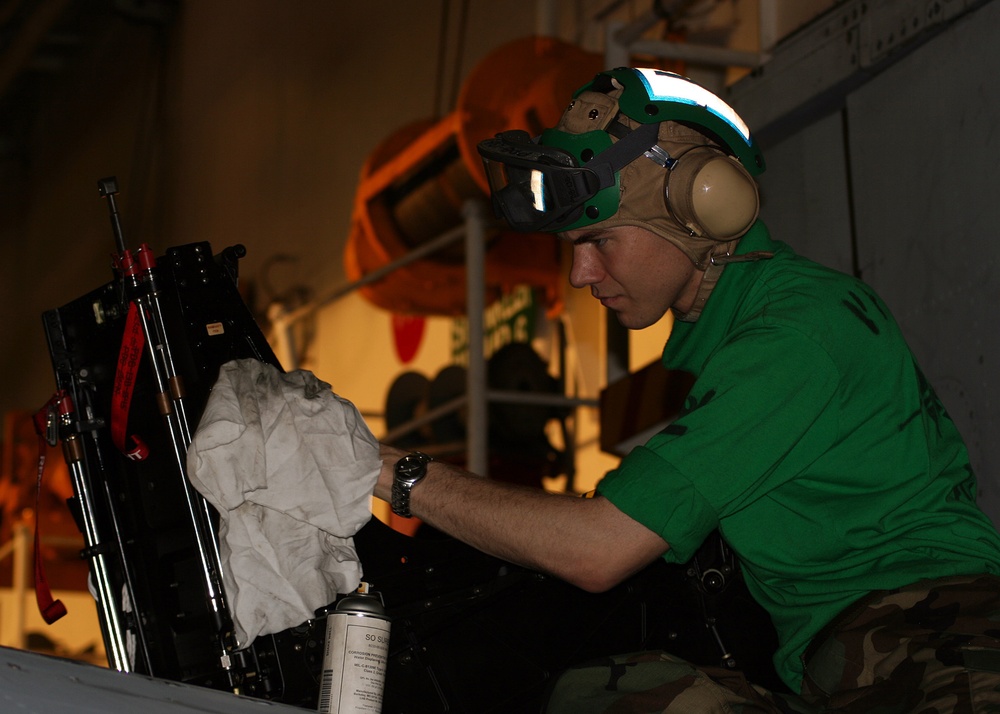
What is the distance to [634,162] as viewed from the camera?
1710mm

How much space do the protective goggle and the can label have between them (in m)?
0.65

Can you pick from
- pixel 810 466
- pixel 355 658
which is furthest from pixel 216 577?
pixel 810 466

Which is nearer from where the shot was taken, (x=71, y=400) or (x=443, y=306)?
(x=71, y=400)

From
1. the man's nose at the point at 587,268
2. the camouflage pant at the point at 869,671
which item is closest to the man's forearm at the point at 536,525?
the camouflage pant at the point at 869,671

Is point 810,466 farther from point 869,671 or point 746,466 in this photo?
point 869,671

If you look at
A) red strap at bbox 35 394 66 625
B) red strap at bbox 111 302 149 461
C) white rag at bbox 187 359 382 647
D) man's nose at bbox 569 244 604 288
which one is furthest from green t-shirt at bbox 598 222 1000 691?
red strap at bbox 35 394 66 625

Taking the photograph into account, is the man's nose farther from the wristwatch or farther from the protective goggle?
the wristwatch

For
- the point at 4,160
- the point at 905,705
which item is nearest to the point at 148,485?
the point at 905,705

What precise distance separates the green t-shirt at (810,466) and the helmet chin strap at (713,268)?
7 cm

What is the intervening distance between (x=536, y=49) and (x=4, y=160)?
8.47 m

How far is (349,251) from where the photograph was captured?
209 inches

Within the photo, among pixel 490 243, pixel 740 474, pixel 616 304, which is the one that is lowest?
pixel 740 474

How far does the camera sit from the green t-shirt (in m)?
1.40

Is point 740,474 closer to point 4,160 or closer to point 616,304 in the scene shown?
point 616,304
